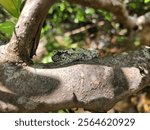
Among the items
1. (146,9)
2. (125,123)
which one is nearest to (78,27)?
(146,9)

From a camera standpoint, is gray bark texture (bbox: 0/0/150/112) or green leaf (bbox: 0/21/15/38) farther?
green leaf (bbox: 0/21/15/38)

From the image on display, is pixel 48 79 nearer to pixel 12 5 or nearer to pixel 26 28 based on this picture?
pixel 26 28

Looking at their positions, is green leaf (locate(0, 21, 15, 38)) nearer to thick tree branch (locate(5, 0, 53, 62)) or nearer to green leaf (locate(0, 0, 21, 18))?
green leaf (locate(0, 0, 21, 18))

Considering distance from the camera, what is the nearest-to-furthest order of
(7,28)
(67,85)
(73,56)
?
(67,85)
(73,56)
(7,28)

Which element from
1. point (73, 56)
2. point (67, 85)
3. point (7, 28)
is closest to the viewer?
point (67, 85)

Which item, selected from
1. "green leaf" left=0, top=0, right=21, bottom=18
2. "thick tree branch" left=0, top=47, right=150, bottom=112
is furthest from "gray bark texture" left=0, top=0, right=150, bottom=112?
"green leaf" left=0, top=0, right=21, bottom=18

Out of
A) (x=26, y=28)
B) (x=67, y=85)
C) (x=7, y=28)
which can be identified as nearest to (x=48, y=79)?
(x=67, y=85)
